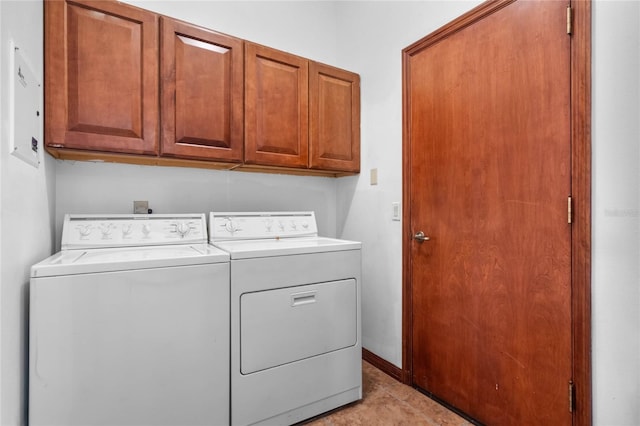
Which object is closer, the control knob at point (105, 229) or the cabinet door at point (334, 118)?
the control knob at point (105, 229)

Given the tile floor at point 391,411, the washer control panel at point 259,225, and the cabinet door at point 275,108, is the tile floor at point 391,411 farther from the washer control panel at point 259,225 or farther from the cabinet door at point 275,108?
the cabinet door at point 275,108

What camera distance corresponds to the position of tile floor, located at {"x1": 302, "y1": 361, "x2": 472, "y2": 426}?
1.67 m

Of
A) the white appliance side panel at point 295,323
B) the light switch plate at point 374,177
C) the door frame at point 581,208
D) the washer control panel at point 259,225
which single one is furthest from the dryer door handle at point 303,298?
the door frame at point 581,208

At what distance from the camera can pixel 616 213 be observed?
1153 mm

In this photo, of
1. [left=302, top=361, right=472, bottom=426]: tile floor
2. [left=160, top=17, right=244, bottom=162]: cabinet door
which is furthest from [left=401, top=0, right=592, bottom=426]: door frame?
[left=160, top=17, right=244, bottom=162]: cabinet door

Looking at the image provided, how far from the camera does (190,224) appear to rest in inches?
73.9

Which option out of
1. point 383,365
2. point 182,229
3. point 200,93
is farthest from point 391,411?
point 200,93

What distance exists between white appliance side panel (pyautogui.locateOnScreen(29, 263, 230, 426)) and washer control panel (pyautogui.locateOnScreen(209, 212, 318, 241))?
0.54 m

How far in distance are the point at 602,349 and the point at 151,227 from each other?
6.84 feet

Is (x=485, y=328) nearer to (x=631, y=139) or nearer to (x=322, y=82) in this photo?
(x=631, y=139)

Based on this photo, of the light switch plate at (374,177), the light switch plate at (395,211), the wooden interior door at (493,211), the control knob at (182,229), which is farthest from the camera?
the light switch plate at (374,177)

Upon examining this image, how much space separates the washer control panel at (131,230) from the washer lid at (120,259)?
2.0 inches

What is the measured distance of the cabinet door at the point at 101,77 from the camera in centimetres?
143

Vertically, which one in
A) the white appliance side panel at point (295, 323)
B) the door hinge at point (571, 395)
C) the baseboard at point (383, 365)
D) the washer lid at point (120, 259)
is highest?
the washer lid at point (120, 259)
